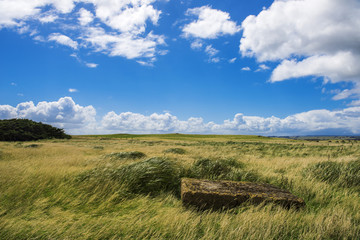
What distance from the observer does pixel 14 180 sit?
16.7ft

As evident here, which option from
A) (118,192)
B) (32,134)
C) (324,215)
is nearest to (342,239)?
(324,215)

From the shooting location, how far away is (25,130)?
185 ft

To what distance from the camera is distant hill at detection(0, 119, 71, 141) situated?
5166cm

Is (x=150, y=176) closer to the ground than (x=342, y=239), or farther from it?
farther from it

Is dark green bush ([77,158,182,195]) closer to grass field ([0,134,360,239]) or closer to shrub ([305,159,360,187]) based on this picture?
grass field ([0,134,360,239])

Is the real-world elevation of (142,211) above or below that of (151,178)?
below

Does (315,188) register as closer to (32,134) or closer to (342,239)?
(342,239)

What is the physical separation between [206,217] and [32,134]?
64603mm

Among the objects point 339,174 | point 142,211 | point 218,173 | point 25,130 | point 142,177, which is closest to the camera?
point 142,211

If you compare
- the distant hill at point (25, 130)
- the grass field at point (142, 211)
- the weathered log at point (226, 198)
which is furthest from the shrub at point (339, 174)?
the distant hill at point (25, 130)

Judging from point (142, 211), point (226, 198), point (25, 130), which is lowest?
point (142, 211)

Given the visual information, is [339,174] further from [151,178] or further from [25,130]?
[25,130]

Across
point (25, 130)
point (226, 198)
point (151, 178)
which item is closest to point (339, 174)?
point (226, 198)

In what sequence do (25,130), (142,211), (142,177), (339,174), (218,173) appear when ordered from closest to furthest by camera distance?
(142,211) < (142,177) < (339,174) < (218,173) < (25,130)
